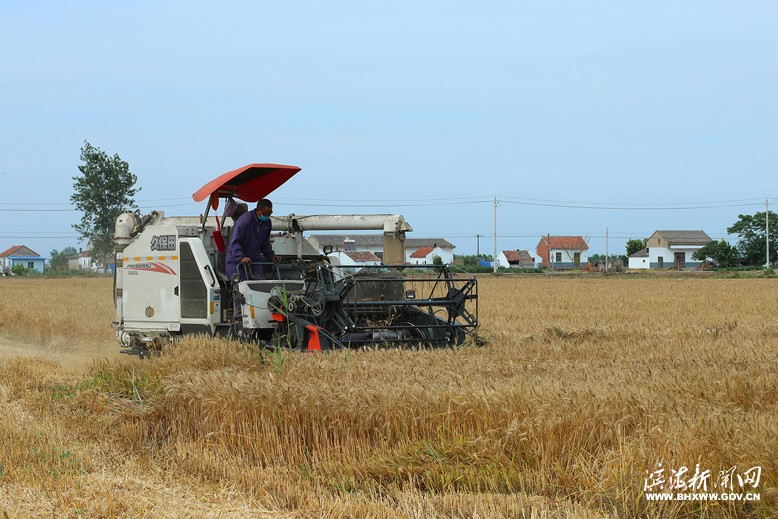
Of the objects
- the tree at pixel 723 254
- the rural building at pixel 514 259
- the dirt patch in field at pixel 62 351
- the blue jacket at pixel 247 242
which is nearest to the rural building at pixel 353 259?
the blue jacket at pixel 247 242

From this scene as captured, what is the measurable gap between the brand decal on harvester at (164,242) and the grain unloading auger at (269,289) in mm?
13

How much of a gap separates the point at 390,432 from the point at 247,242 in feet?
17.2

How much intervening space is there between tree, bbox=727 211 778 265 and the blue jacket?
79.4 meters

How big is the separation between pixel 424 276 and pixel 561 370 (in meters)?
4.15

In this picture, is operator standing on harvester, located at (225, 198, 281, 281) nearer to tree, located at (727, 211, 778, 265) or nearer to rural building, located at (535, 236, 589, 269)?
tree, located at (727, 211, 778, 265)

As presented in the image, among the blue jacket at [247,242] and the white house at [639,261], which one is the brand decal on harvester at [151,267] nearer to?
the blue jacket at [247,242]

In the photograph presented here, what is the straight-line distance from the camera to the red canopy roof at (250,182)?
433 inches

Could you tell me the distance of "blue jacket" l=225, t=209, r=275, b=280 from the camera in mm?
10867

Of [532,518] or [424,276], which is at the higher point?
[424,276]

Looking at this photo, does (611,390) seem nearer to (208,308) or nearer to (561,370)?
(561,370)

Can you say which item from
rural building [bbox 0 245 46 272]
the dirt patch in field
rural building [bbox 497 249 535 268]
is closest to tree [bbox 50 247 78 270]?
rural building [bbox 0 245 46 272]

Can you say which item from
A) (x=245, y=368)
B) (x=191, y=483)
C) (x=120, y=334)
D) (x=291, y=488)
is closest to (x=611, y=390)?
(x=291, y=488)

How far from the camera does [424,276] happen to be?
11.7 meters

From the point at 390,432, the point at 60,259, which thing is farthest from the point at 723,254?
the point at 60,259
